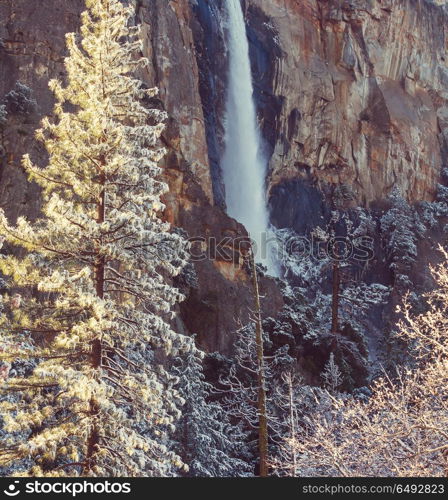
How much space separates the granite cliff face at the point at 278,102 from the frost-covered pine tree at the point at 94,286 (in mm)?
10682

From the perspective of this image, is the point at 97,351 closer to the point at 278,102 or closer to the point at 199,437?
the point at 199,437

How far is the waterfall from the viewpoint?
37.4 m

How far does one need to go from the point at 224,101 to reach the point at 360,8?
19215mm

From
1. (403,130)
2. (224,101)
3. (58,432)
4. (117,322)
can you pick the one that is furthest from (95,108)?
(403,130)

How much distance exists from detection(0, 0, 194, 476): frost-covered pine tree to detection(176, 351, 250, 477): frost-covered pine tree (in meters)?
5.42

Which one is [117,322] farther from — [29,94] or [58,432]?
[29,94]

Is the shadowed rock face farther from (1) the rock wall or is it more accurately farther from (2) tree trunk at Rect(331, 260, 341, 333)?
(1) the rock wall

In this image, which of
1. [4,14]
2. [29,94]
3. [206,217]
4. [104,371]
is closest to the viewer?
[104,371]

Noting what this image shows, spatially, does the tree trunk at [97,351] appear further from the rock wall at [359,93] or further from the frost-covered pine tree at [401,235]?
the rock wall at [359,93]

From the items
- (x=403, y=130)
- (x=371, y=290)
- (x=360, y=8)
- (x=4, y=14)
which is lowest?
(x=371, y=290)

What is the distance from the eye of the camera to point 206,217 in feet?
88.1

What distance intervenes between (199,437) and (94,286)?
7369 millimetres

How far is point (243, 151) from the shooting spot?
39156 mm

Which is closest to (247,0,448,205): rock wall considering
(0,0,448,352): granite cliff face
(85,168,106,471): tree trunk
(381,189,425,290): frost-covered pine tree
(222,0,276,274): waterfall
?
(0,0,448,352): granite cliff face
